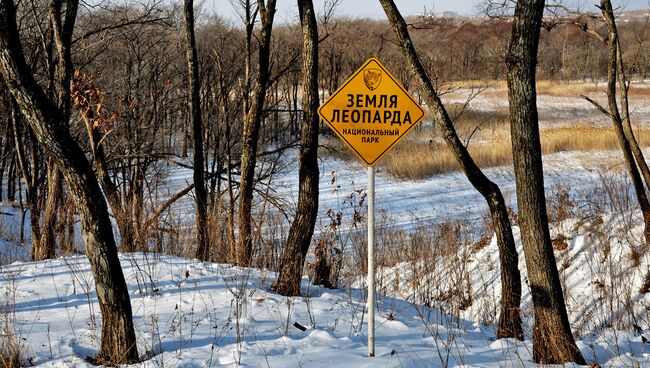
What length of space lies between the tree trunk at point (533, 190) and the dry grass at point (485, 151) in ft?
60.0

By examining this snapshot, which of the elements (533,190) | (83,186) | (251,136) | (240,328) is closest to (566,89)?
(251,136)

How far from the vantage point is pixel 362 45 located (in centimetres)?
3706

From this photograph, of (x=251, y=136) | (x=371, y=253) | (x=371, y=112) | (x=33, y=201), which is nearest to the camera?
(x=371, y=253)

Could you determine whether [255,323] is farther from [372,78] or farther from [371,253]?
[372,78]

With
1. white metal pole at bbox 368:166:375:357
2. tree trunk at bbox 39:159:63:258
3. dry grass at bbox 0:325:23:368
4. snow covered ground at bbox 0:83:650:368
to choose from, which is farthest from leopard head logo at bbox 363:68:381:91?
tree trunk at bbox 39:159:63:258

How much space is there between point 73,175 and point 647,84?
160ft

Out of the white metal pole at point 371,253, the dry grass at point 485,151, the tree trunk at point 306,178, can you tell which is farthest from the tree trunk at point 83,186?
the dry grass at point 485,151

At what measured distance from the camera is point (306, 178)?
6535 mm

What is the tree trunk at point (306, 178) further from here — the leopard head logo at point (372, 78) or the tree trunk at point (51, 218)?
the tree trunk at point (51, 218)

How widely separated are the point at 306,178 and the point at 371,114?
207 centimetres

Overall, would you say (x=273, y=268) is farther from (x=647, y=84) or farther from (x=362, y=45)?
(x=647, y=84)

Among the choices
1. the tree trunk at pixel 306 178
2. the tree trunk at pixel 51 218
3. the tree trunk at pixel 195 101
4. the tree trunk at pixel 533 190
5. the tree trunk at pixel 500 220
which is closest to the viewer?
the tree trunk at pixel 533 190

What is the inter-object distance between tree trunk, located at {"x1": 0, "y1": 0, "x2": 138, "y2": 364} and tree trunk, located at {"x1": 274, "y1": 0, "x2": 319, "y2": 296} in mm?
2367

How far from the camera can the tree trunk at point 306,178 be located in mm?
6527
